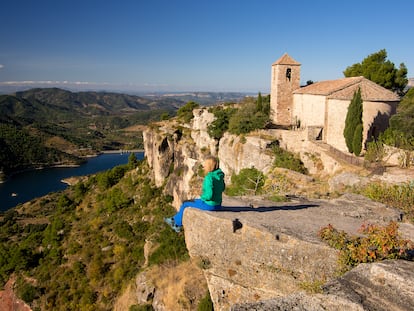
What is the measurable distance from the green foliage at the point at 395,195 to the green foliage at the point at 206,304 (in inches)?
220

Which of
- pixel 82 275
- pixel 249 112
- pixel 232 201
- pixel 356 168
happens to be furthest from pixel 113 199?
pixel 232 201

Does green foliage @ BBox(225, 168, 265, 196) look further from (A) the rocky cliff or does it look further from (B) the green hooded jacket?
(B) the green hooded jacket

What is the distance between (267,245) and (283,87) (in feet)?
81.1

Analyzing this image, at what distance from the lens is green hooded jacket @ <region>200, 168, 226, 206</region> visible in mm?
6477

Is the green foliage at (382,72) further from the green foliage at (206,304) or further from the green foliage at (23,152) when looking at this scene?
the green foliage at (23,152)

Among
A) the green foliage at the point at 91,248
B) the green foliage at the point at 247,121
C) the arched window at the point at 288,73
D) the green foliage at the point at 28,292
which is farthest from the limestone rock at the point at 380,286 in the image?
the green foliage at the point at 28,292

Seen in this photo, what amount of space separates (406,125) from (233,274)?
17.1m

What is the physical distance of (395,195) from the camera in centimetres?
931

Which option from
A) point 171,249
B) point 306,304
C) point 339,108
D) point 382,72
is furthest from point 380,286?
point 382,72

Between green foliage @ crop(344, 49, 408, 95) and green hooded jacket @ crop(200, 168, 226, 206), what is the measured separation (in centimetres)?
2878

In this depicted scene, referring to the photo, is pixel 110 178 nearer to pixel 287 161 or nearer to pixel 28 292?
pixel 28 292

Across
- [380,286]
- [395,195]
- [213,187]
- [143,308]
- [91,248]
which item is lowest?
[91,248]

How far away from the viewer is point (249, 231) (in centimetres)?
664

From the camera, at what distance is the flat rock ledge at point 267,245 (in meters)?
5.97
